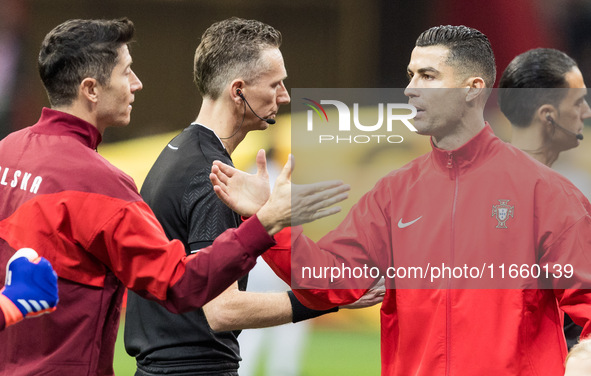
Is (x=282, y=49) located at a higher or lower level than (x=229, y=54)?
lower

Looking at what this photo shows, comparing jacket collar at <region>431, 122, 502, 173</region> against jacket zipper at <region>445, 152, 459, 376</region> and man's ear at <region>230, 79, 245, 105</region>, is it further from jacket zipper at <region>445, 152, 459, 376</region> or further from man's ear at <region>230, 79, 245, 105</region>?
man's ear at <region>230, 79, 245, 105</region>

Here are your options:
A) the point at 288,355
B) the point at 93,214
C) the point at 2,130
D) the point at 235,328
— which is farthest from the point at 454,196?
the point at 2,130

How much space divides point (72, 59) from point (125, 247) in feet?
1.98

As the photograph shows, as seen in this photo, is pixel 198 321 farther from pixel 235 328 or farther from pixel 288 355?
pixel 288 355

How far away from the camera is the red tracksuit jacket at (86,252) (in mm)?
2205

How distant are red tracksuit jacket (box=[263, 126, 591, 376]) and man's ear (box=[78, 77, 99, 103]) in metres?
0.68

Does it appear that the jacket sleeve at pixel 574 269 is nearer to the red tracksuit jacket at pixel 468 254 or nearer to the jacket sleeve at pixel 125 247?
the red tracksuit jacket at pixel 468 254

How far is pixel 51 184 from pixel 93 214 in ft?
0.48

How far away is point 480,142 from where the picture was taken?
2.46 m

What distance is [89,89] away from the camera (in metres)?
2.43

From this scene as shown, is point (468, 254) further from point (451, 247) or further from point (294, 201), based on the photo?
point (294, 201)

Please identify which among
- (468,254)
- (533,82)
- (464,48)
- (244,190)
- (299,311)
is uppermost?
(464,48)

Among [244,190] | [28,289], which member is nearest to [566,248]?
[244,190]

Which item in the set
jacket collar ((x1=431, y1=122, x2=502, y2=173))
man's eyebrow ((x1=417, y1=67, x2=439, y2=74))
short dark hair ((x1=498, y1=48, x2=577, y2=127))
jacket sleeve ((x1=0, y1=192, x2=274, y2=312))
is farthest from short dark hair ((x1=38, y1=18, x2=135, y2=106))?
short dark hair ((x1=498, y1=48, x2=577, y2=127))
